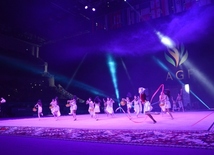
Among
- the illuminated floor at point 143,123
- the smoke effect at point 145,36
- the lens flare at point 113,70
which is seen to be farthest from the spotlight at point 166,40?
the illuminated floor at point 143,123

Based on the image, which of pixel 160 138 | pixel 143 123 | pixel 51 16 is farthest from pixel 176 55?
pixel 160 138

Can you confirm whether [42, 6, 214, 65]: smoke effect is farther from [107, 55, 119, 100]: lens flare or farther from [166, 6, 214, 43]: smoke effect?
[107, 55, 119, 100]: lens flare

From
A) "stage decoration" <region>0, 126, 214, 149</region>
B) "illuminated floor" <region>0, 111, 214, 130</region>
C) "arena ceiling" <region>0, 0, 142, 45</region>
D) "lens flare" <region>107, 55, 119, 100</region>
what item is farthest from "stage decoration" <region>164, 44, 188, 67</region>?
"stage decoration" <region>0, 126, 214, 149</region>

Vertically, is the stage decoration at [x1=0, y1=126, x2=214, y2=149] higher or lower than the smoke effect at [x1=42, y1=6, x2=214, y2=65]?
lower

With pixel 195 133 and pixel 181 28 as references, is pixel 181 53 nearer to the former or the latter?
pixel 181 28

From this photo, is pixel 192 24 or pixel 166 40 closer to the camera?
pixel 192 24

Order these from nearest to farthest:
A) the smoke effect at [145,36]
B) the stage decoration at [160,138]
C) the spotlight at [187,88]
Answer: the stage decoration at [160,138] < the smoke effect at [145,36] < the spotlight at [187,88]

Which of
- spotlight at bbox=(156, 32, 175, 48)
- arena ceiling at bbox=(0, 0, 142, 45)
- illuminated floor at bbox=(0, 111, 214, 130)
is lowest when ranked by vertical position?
illuminated floor at bbox=(0, 111, 214, 130)

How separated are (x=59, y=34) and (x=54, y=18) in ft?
13.2

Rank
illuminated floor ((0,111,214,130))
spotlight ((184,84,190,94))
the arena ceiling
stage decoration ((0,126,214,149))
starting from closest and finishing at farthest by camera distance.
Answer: stage decoration ((0,126,214,149))
illuminated floor ((0,111,214,130))
the arena ceiling
spotlight ((184,84,190,94))

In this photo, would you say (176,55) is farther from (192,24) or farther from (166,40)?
(192,24)

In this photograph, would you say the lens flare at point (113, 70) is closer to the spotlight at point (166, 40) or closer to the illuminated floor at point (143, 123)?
the spotlight at point (166, 40)

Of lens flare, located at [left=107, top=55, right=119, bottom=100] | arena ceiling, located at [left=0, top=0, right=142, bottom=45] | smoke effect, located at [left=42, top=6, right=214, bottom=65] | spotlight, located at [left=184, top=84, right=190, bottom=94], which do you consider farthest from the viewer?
lens flare, located at [left=107, top=55, right=119, bottom=100]

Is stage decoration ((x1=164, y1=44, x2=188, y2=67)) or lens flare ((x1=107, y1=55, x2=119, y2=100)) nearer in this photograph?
stage decoration ((x1=164, y1=44, x2=188, y2=67))
